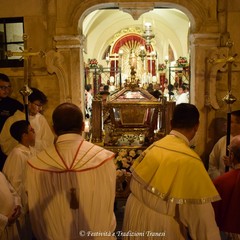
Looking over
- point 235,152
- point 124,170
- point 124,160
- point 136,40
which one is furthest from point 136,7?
point 136,40

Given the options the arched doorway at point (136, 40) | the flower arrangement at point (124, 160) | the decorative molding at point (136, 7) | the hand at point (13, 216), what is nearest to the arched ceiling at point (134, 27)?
the arched doorway at point (136, 40)

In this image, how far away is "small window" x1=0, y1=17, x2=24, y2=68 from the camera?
614 centimetres

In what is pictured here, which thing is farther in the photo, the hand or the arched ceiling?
the arched ceiling

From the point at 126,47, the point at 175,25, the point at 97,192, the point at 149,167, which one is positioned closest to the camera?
the point at 97,192

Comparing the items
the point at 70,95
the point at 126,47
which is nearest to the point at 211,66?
the point at 70,95

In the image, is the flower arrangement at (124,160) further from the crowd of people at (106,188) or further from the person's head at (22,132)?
the crowd of people at (106,188)

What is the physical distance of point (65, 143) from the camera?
8.06 feet

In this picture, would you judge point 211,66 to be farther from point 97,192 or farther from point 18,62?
point 97,192

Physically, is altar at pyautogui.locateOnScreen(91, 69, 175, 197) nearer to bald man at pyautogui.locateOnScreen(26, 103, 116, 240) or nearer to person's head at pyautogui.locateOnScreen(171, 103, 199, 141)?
person's head at pyautogui.locateOnScreen(171, 103, 199, 141)

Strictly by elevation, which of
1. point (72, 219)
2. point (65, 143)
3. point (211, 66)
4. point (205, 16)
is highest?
point (205, 16)

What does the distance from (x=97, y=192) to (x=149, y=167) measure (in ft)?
1.38

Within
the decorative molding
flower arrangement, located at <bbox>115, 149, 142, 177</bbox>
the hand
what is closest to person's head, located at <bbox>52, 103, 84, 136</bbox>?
the hand

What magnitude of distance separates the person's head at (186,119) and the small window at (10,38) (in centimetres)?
405

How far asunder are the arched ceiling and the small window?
774 cm
